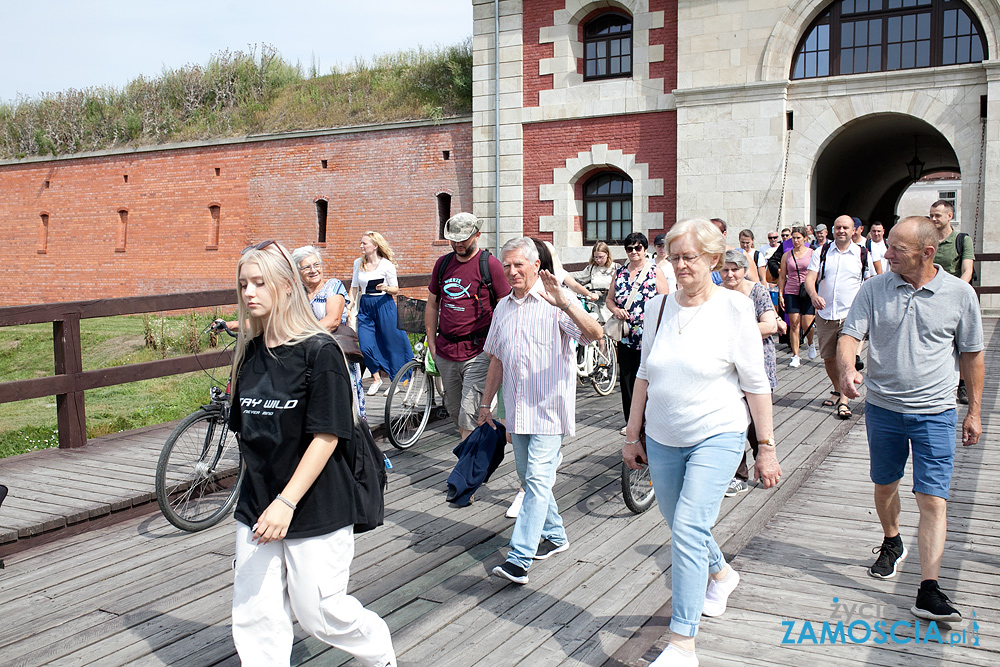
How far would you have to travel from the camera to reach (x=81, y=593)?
4332 mm

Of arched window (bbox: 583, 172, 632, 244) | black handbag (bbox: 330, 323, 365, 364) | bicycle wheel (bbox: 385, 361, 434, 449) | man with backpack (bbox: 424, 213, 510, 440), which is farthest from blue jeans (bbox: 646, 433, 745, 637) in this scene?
arched window (bbox: 583, 172, 632, 244)

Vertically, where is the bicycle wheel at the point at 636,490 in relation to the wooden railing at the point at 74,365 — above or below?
below

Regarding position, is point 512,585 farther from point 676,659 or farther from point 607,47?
point 607,47

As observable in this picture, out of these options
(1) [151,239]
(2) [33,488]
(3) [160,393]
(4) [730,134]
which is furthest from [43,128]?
(2) [33,488]

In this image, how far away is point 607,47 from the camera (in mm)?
19656

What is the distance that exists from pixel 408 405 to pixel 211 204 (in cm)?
2076

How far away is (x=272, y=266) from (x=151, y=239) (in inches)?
1043

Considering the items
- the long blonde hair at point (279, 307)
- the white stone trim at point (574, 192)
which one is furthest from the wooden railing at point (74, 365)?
the white stone trim at point (574, 192)

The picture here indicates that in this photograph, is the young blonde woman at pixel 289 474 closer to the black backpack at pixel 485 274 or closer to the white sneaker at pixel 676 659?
the white sneaker at pixel 676 659

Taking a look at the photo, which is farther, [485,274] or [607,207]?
[607,207]

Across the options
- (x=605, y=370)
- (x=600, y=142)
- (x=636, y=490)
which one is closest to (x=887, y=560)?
(x=636, y=490)

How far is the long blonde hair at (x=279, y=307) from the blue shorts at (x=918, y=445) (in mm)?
2726

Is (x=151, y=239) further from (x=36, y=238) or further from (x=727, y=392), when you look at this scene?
(x=727, y=392)

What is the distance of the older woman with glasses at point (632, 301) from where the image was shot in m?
6.59
